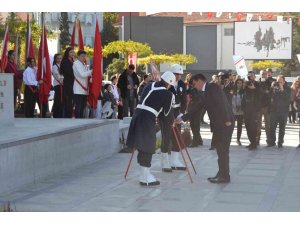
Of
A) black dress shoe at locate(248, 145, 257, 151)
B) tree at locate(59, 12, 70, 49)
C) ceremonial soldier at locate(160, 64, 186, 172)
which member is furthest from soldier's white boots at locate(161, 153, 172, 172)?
tree at locate(59, 12, 70, 49)

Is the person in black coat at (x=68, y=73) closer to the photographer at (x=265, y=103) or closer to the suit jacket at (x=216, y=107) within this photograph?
the suit jacket at (x=216, y=107)

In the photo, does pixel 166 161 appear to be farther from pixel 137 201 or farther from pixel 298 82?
pixel 298 82

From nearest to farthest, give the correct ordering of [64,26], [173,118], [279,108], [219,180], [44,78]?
[219,180]
[173,118]
[44,78]
[279,108]
[64,26]

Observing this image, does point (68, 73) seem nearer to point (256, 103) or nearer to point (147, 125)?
point (147, 125)

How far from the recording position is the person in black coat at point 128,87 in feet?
59.2

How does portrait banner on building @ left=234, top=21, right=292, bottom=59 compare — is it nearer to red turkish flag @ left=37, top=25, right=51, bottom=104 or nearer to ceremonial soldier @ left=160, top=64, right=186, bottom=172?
red turkish flag @ left=37, top=25, right=51, bottom=104

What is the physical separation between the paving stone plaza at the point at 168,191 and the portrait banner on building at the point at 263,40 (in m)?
34.5

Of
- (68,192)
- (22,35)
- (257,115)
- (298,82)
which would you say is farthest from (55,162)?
(22,35)

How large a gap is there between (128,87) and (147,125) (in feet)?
27.7

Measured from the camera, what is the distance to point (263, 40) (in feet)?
154

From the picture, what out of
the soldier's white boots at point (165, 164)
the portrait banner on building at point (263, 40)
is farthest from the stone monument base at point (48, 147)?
the portrait banner on building at point (263, 40)

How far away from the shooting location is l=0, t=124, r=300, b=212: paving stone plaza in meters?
8.15

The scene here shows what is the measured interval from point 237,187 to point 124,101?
29.3 feet

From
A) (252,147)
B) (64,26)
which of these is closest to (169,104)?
(252,147)
